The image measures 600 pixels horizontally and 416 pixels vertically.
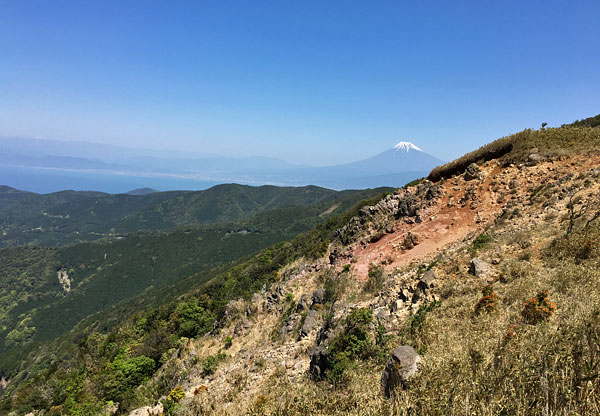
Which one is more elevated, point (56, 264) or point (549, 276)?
point (549, 276)

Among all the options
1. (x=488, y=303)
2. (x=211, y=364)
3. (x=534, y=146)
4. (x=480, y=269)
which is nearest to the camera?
(x=488, y=303)

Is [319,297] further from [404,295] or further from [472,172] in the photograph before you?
[472,172]

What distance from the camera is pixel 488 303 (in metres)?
6.24

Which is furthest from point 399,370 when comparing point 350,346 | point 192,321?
point 192,321

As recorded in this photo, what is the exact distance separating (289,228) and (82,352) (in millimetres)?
134733

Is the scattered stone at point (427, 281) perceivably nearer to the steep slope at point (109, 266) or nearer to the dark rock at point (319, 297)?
the dark rock at point (319, 297)

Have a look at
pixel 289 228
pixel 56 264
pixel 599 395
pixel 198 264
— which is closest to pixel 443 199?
pixel 599 395

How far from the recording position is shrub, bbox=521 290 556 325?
5.01 m

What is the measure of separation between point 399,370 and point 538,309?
3046 mm

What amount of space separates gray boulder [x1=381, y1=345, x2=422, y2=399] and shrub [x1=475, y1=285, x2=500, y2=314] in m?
2.57

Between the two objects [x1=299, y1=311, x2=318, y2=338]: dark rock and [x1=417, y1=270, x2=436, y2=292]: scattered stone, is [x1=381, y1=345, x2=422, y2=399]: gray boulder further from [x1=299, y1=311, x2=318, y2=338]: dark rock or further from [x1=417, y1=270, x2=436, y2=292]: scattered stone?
[x1=299, y1=311, x2=318, y2=338]: dark rock

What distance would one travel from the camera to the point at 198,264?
5404 inches

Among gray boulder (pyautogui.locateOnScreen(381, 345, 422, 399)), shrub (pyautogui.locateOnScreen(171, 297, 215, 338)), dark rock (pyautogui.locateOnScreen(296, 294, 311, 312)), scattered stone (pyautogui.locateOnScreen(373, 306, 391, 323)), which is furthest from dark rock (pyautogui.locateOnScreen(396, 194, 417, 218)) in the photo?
shrub (pyautogui.locateOnScreen(171, 297, 215, 338))

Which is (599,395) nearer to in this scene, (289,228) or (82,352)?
(82,352)
